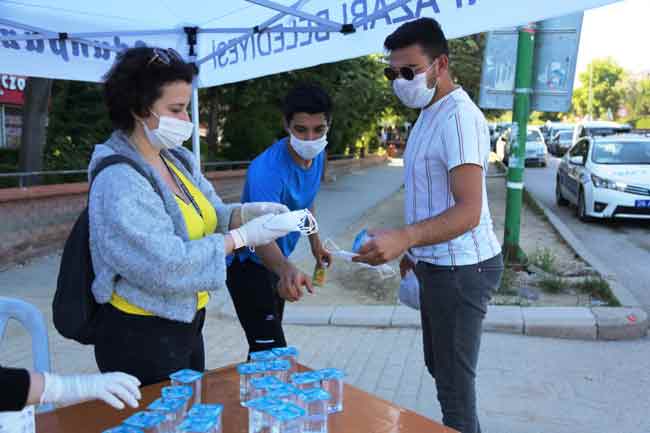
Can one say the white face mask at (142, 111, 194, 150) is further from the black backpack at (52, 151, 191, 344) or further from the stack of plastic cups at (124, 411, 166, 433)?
the stack of plastic cups at (124, 411, 166, 433)

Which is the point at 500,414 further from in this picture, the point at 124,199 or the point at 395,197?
the point at 395,197

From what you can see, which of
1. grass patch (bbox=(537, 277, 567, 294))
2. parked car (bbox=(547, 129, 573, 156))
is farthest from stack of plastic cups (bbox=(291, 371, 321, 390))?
parked car (bbox=(547, 129, 573, 156))

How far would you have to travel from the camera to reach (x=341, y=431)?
1.66 meters

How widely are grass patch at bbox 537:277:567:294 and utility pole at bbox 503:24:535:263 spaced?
2.79 feet

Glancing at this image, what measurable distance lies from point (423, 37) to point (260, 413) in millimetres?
1531

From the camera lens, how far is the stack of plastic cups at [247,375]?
6.04 feet

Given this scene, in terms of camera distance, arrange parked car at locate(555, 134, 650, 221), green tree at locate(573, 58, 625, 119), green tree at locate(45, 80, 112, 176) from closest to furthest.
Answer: parked car at locate(555, 134, 650, 221) < green tree at locate(45, 80, 112, 176) < green tree at locate(573, 58, 625, 119)

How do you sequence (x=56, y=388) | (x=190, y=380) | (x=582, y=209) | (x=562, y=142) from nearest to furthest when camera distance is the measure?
(x=56, y=388), (x=190, y=380), (x=582, y=209), (x=562, y=142)

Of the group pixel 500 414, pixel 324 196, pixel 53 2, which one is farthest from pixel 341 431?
pixel 324 196

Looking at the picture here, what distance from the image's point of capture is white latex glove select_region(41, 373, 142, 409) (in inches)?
53.6

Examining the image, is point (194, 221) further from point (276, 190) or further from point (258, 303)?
point (258, 303)

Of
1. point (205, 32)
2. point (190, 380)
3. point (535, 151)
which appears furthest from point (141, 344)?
point (535, 151)

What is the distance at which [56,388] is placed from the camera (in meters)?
1.36

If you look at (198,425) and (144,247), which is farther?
(144,247)
